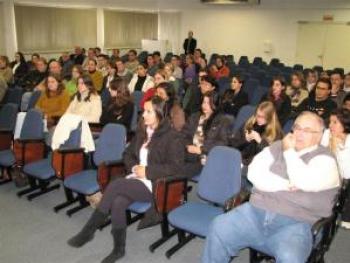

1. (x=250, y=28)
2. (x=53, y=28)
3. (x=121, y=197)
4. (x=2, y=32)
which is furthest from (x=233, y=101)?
(x=250, y=28)

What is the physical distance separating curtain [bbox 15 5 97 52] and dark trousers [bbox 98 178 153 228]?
29.7 feet

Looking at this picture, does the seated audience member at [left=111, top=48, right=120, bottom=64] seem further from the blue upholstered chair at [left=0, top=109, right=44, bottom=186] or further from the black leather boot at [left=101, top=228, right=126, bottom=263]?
the black leather boot at [left=101, top=228, right=126, bottom=263]

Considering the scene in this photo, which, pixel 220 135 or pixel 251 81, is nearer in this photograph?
pixel 220 135

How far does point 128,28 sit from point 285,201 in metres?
12.5

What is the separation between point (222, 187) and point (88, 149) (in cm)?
157

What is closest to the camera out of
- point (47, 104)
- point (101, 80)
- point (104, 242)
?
point (104, 242)

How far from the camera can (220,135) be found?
3699 mm

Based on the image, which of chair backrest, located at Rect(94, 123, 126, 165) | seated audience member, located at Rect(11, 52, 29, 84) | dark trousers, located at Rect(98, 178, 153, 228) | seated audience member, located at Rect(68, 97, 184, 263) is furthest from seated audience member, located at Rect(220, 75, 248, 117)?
seated audience member, located at Rect(11, 52, 29, 84)

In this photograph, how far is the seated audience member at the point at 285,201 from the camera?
232 cm

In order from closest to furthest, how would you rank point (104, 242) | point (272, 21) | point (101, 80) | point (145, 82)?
point (104, 242) < point (145, 82) < point (101, 80) < point (272, 21)

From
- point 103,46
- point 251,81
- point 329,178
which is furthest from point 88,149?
point 103,46

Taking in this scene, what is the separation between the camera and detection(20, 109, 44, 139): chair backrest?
412cm

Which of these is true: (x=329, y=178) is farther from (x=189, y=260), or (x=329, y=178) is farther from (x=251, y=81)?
(x=251, y=81)

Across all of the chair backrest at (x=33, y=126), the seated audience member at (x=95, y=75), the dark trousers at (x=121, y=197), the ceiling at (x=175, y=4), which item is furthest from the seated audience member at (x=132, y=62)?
the dark trousers at (x=121, y=197)
